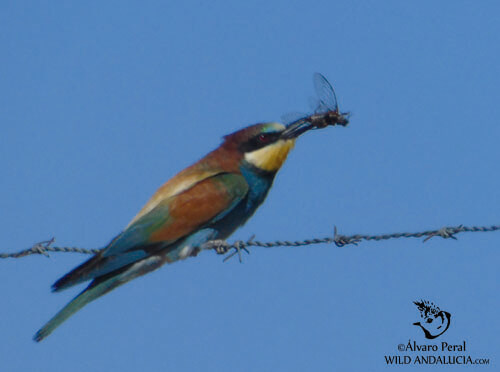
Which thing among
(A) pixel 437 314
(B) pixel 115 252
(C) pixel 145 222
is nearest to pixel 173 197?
(C) pixel 145 222

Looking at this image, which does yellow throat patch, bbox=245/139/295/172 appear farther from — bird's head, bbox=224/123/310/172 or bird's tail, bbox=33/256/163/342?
bird's tail, bbox=33/256/163/342

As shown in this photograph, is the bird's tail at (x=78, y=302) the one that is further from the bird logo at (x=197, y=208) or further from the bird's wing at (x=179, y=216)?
the bird's wing at (x=179, y=216)

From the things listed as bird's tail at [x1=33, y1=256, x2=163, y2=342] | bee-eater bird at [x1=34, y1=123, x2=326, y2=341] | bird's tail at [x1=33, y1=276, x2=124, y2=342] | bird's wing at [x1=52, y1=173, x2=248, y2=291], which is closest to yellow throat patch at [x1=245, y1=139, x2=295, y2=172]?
bee-eater bird at [x1=34, y1=123, x2=326, y2=341]

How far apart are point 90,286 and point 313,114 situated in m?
1.28

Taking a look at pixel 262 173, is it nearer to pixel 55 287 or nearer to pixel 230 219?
pixel 230 219

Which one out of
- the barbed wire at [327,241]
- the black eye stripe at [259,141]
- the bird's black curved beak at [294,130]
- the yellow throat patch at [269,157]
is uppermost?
the bird's black curved beak at [294,130]

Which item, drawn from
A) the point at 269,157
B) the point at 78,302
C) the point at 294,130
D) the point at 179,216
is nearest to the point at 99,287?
the point at 78,302

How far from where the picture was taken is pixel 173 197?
11.8ft

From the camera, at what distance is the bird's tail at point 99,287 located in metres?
3.23

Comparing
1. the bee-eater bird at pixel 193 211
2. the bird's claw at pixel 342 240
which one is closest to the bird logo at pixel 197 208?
the bee-eater bird at pixel 193 211

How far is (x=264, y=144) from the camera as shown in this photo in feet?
12.6

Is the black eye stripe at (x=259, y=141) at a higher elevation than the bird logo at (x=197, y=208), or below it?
higher

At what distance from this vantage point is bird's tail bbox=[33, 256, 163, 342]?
323 centimetres

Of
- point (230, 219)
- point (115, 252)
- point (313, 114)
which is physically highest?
point (313, 114)
